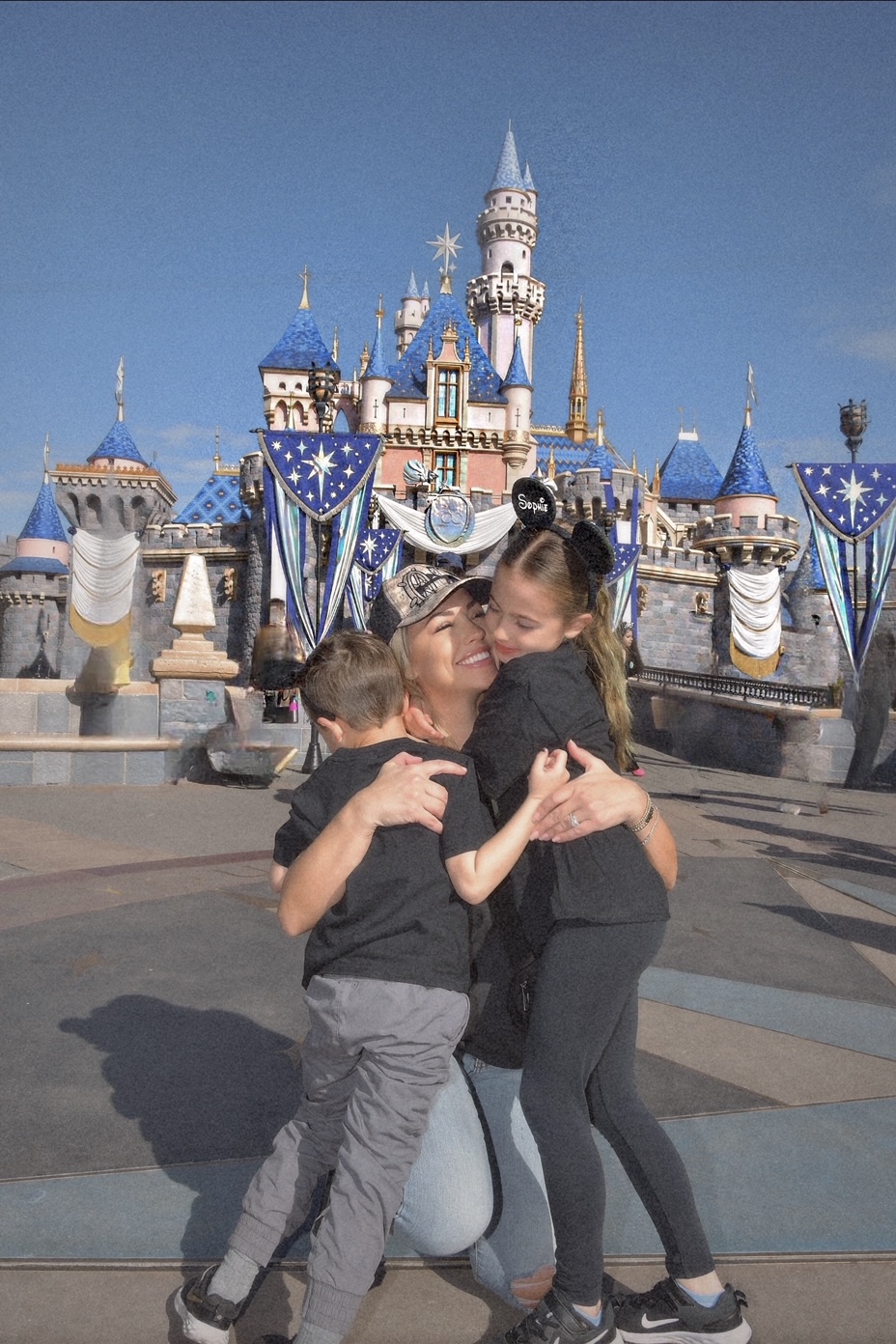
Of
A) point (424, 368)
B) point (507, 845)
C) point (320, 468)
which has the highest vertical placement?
point (424, 368)

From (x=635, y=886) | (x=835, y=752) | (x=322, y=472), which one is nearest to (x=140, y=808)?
(x=322, y=472)

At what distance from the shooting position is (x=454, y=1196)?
6.23 feet

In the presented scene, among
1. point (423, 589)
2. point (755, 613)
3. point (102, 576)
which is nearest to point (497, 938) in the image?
point (423, 589)

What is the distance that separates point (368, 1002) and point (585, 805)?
534 mm

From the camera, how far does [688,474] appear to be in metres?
48.9

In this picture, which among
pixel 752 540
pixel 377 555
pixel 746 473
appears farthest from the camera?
pixel 746 473

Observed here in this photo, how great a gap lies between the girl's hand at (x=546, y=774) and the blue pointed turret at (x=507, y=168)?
168 ft

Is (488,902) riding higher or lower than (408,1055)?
higher

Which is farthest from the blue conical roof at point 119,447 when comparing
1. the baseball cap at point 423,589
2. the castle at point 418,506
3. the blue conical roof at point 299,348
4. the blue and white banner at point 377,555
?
the baseball cap at point 423,589

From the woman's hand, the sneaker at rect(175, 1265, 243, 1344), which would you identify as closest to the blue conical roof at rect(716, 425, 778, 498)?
the woman's hand

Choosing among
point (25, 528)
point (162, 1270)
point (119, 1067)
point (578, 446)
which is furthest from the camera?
point (578, 446)

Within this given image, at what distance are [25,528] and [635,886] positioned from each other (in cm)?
3989

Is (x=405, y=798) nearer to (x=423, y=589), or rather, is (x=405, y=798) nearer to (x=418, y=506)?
(x=423, y=589)

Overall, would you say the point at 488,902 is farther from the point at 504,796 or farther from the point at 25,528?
the point at 25,528
